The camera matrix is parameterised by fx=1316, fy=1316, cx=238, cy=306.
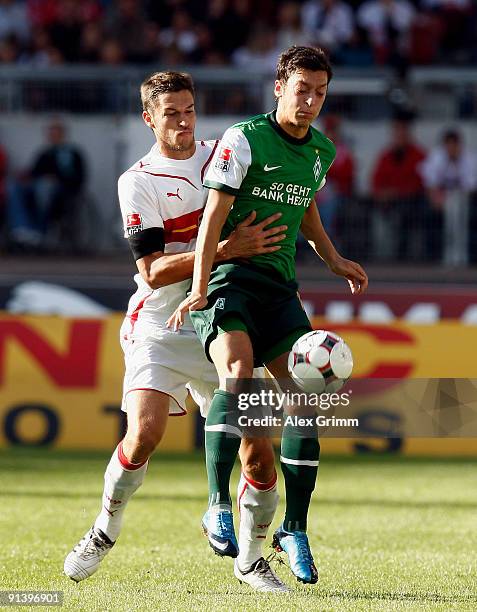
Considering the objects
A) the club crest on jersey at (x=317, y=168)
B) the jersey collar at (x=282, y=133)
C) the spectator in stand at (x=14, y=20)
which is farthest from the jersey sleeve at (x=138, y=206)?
the spectator in stand at (x=14, y=20)

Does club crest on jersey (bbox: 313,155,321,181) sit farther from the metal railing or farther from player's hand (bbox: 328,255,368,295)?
the metal railing

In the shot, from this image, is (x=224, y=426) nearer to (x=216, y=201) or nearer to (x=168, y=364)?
(x=168, y=364)

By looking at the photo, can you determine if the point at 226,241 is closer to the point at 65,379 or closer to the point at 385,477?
the point at 385,477

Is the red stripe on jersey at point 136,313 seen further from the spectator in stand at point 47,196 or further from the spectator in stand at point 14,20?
the spectator in stand at point 14,20

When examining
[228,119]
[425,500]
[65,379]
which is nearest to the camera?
[425,500]

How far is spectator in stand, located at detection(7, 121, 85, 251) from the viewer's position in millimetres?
14969

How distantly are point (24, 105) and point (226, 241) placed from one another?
9.81m

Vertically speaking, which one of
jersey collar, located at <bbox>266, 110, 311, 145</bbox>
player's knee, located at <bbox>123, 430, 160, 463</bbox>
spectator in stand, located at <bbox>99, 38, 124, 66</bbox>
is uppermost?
spectator in stand, located at <bbox>99, 38, 124, 66</bbox>

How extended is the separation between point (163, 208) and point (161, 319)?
57 centimetres

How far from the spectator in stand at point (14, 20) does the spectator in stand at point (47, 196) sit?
3.17 metres

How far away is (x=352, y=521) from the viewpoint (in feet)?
30.3

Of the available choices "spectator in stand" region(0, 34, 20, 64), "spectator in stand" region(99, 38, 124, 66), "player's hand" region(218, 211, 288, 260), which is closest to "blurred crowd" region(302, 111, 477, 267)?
"spectator in stand" region(99, 38, 124, 66)

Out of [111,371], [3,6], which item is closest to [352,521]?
[111,371]

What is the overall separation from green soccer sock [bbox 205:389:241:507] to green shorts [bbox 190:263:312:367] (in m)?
0.31
